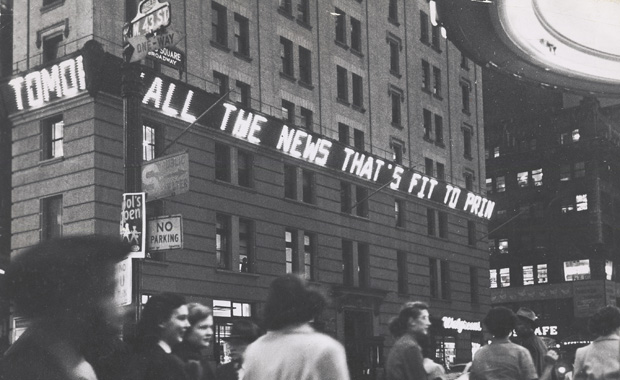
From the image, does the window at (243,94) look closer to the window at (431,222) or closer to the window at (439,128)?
the window at (431,222)

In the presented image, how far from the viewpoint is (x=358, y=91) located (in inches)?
1714

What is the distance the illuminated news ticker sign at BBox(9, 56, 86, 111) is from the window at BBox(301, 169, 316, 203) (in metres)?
12.3

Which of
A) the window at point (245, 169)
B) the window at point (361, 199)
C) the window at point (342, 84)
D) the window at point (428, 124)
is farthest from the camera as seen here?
the window at point (428, 124)

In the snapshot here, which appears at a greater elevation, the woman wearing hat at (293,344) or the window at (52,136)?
the window at (52,136)

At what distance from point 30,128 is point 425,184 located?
74.0ft

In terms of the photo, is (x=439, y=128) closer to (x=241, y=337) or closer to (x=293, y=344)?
(x=241, y=337)

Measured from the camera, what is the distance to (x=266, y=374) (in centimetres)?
486

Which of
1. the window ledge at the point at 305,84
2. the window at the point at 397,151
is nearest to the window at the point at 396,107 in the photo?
the window at the point at 397,151

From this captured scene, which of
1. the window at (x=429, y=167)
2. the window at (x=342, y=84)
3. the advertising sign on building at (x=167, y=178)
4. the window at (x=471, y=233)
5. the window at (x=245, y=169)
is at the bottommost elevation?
the advertising sign on building at (x=167, y=178)

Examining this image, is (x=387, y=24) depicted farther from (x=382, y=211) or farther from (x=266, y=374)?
(x=266, y=374)

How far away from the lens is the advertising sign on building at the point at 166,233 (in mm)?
13602

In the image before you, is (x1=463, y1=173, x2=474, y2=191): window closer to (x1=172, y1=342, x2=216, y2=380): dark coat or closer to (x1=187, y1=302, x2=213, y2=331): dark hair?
(x1=187, y1=302, x2=213, y2=331): dark hair

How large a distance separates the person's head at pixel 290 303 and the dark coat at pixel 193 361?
4.53 ft

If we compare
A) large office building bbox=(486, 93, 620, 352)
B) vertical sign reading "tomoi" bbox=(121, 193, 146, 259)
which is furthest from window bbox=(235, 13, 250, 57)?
large office building bbox=(486, 93, 620, 352)
